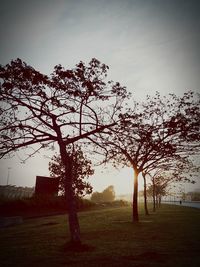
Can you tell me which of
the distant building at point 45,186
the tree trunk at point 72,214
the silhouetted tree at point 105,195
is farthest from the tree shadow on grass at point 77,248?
the silhouetted tree at point 105,195

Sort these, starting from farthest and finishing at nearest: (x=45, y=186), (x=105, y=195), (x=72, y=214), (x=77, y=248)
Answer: (x=105, y=195) → (x=45, y=186) → (x=72, y=214) → (x=77, y=248)

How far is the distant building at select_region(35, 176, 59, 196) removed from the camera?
44.7 metres

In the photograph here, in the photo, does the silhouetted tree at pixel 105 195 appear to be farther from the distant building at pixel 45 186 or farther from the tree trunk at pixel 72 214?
the tree trunk at pixel 72 214

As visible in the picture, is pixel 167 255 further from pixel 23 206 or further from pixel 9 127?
pixel 23 206

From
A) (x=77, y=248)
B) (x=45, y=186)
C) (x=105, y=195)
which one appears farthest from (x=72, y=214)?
(x=105, y=195)

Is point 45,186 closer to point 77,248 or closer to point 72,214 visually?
point 72,214

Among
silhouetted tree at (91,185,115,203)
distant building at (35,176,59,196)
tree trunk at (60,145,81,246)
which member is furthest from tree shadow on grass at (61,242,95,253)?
silhouetted tree at (91,185,115,203)

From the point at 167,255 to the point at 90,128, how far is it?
6801 millimetres

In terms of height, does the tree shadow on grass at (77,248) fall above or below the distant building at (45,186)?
below

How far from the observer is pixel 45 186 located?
48062 mm

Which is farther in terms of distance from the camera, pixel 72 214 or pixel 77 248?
pixel 72 214

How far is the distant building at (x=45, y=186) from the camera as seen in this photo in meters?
44.7

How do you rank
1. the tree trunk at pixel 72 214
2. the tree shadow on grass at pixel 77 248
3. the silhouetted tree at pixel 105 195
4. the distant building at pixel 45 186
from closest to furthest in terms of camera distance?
the tree shadow on grass at pixel 77 248
the tree trunk at pixel 72 214
the distant building at pixel 45 186
the silhouetted tree at pixel 105 195

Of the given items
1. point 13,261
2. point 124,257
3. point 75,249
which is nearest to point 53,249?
point 75,249
